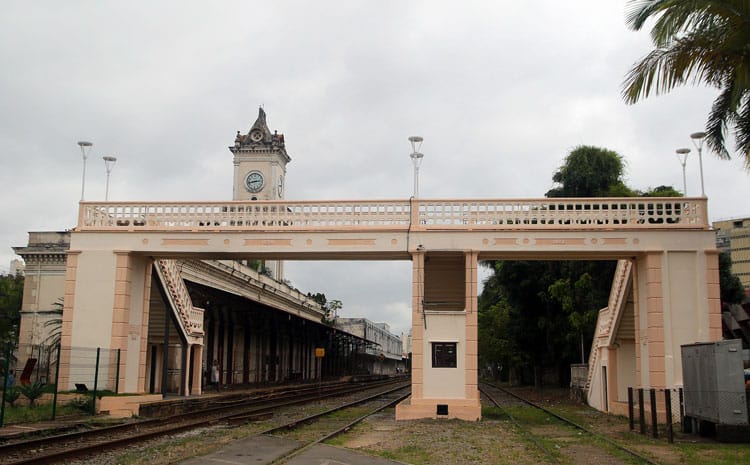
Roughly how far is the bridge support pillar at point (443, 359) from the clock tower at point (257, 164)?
231 feet

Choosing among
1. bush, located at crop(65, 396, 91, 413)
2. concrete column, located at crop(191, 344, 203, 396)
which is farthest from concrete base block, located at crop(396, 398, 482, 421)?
concrete column, located at crop(191, 344, 203, 396)

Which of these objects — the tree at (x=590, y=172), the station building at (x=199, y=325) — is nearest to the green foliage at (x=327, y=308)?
the station building at (x=199, y=325)

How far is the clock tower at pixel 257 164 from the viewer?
300 ft

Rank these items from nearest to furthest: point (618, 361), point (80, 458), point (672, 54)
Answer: point (80, 458) < point (672, 54) < point (618, 361)

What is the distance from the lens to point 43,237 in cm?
4097

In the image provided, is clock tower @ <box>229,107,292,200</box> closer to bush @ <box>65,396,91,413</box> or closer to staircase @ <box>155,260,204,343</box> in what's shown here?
staircase @ <box>155,260,204,343</box>

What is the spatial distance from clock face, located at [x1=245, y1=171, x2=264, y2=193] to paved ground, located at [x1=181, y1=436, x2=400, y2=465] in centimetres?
7786

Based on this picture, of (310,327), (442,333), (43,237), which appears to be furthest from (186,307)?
(310,327)

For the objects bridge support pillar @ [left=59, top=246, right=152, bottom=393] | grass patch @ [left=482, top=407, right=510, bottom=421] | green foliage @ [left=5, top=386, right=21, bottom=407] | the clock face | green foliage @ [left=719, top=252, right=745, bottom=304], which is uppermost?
the clock face

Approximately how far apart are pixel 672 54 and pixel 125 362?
58.5ft

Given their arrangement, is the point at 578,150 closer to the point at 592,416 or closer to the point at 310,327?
the point at 592,416

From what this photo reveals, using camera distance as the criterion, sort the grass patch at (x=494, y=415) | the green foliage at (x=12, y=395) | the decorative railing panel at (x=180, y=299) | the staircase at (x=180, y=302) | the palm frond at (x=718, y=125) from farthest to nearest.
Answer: the decorative railing panel at (x=180, y=299), the staircase at (x=180, y=302), the grass patch at (x=494, y=415), the green foliage at (x=12, y=395), the palm frond at (x=718, y=125)

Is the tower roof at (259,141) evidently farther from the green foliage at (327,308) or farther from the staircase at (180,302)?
the staircase at (180,302)

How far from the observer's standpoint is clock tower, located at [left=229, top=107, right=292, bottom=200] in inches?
3602
